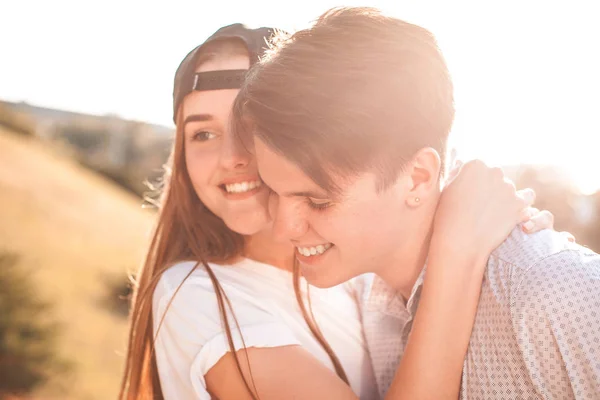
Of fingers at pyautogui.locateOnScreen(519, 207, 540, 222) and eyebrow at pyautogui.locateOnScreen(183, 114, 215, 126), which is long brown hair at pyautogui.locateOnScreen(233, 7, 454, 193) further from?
eyebrow at pyautogui.locateOnScreen(183, 114, 215, 126)

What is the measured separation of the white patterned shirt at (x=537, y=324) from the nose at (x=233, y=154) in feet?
3.69

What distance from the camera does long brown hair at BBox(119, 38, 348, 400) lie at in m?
2.56

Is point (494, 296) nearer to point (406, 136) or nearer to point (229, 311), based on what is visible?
point (406, 136)

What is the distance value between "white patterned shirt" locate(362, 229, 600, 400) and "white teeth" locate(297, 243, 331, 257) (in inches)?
22.5

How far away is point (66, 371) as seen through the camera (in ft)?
19.4

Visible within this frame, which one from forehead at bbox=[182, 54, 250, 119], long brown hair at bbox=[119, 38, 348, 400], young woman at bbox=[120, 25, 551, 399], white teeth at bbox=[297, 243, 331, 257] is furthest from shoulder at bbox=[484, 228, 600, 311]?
forehead at bbox=[182, 54, 250, 119]

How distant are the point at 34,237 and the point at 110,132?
48.0 feet

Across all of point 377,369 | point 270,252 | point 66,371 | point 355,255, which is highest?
point 355,255

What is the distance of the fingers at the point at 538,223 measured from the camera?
78.4 inches

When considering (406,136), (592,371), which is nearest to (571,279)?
(592,371)

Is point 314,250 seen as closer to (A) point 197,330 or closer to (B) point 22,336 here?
(A) point 197,330

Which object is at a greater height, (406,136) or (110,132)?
(406,136)

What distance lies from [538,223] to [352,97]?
0.79m

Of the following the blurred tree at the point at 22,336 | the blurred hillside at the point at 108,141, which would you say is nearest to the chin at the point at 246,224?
the blurred tree at the point at 22,336
